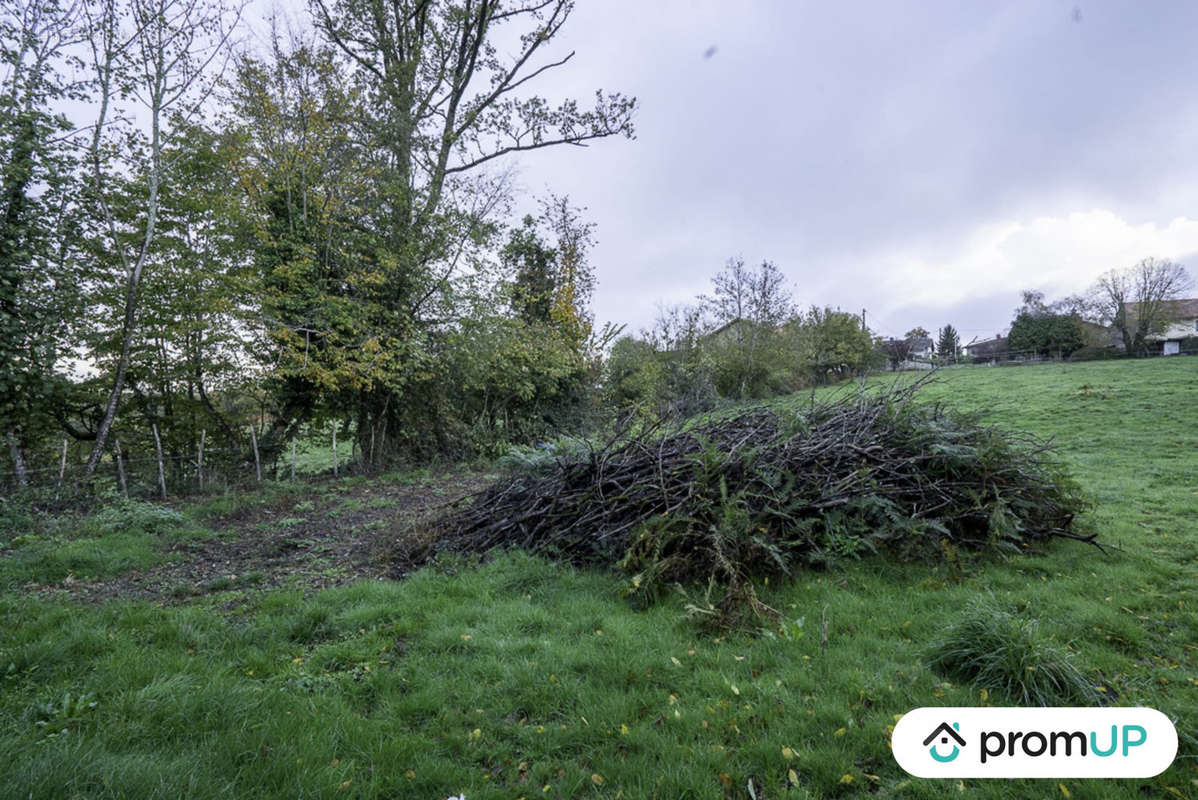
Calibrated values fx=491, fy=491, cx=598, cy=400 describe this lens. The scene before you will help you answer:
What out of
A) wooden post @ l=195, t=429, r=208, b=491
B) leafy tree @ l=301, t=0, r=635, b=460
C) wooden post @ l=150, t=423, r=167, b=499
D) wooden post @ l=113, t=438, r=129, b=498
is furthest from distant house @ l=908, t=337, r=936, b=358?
wooden post @ l=113, t=438, r=129, b=498

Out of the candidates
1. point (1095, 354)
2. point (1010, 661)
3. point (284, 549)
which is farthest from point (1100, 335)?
point (284, 549)

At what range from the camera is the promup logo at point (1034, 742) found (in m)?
2.07

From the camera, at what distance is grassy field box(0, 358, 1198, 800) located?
204cm

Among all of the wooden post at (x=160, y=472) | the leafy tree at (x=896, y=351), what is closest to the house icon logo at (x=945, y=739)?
the wooden post at (x=160, y=472)

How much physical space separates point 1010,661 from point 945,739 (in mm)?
673

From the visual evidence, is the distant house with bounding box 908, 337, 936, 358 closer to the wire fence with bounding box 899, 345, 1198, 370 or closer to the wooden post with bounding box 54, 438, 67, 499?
the wire fence with bounding box 899, 345, 1198, 370

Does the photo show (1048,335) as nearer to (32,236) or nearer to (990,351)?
(990,351)

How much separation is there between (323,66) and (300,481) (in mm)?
8827

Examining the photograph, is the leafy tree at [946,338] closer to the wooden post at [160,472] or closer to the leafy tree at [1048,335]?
the leafy tree at [1048,335]

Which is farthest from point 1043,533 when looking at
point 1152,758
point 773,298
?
point 773,298

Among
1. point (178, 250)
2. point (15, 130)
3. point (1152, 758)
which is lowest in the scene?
point (1152, 758)

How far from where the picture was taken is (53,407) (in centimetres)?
816

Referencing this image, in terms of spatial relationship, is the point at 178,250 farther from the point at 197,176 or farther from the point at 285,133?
the point at 285,133

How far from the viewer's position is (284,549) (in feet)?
18.9
